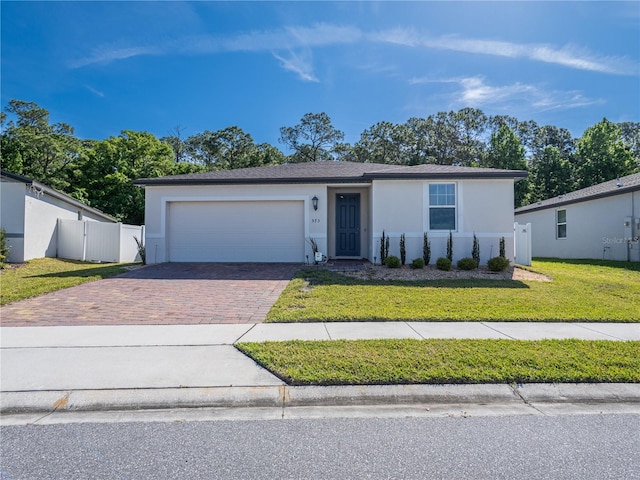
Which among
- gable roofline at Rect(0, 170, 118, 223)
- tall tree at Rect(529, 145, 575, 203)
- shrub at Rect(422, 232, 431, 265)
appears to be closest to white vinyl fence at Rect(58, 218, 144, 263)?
gable roofline at Rect(0, 170, 118, 223)

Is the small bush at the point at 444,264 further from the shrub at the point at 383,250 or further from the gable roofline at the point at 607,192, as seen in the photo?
the gable roofline at the point at 607,192

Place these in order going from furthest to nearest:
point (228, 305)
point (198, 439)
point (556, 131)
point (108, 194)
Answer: point (556, 131) < point (108, 194) < point (228, 305) < point (198, 439)

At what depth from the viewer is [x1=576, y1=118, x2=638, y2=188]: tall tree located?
87.9 feet

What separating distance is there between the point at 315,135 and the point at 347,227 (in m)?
26.8

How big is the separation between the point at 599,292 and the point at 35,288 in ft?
45.4

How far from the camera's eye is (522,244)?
489 inches

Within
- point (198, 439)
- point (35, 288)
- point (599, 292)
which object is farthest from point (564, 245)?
point (35, 288)

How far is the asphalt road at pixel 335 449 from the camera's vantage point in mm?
2322

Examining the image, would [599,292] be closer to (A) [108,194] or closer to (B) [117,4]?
(B) [117,4]

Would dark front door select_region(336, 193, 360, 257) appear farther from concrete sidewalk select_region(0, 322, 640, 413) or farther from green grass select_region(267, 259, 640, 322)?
Answer: concrete sidewalk select_region(0, 322, 640, 413)

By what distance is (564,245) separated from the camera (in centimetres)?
1819

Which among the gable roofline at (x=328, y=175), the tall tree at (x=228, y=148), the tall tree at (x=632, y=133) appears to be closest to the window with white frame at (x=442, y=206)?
the gable roofline at (x=328, y=175)

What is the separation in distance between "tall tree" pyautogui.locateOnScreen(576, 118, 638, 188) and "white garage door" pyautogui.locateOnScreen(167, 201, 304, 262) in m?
27.5

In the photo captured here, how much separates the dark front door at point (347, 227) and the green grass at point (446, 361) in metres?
8.96
